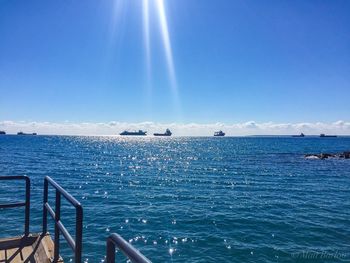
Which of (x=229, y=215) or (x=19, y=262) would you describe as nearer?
(x=19, y=262)

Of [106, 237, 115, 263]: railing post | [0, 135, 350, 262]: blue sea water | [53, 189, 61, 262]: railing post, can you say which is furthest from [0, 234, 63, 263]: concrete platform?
[0, 135, 350, 262]: blue sea water

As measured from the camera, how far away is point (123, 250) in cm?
248

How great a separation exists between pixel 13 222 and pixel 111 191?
1062 cm

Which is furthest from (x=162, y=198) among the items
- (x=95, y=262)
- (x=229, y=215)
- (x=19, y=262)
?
(x=19, y=262)

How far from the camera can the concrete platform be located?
17.7 feet

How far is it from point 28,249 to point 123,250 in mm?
4376

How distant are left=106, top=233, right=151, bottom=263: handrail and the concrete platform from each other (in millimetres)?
2815

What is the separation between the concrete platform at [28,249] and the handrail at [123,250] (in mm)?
2815

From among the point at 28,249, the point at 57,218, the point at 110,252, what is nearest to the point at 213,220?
the point at 28,249

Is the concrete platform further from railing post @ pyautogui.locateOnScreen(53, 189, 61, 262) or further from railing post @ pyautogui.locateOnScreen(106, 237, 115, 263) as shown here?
railing post @ pyautogui.locateOnScreen(106, 237, 115, 263)

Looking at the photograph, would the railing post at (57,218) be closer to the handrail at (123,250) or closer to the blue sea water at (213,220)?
the handrail at (123,250)

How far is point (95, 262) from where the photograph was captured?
36.0ft

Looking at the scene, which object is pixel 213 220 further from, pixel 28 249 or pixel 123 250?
pixel 123 250

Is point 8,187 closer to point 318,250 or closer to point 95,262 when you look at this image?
point 95,262
